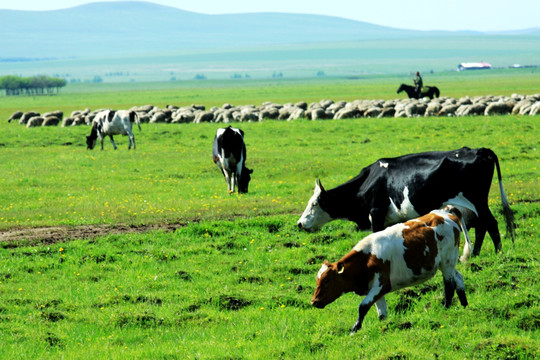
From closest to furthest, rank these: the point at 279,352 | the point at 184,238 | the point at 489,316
Answer: 1. the point at 279,352
2. the point at 489,316
3. the point at 184,238

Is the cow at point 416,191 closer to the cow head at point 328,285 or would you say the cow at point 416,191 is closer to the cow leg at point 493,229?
the cow leg at point 493,229

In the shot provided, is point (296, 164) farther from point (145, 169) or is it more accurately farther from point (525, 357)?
point (525, 357)

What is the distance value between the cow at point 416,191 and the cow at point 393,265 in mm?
2154

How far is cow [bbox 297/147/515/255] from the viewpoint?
37.8 feet

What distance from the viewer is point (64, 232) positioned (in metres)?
15.8

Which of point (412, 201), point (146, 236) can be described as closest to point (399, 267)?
point (412, 201)

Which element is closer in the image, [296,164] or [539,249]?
[539,249]

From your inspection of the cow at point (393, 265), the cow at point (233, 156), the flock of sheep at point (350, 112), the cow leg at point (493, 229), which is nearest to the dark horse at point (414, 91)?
the flock of sheep at point (350, 112)

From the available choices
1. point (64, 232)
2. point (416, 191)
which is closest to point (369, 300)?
point (416, 191)

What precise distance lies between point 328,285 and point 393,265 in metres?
0.90

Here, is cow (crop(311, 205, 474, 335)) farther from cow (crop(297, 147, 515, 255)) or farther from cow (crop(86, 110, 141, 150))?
cow (crop(86, 110, 141, 150))

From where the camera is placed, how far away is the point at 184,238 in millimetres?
14781

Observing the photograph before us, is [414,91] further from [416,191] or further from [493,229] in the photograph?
[416,191]

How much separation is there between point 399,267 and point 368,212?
138 inches
